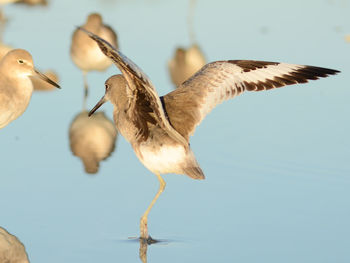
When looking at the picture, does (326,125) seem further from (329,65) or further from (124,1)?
(124,1)

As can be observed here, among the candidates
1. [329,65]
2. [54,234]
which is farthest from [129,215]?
[329,65]

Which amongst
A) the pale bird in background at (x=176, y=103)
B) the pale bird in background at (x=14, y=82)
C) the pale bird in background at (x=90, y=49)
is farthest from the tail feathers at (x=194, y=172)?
the pale bird in background at (x=90, y=49)

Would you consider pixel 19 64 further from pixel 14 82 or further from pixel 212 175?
pixel 212 175

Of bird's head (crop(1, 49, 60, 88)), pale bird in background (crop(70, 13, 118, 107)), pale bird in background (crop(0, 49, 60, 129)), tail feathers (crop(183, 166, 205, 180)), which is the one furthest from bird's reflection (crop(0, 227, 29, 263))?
pale bird in background (crop(70, 13, 118, 107))

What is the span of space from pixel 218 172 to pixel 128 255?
160cm

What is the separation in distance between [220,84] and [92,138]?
1907 mm

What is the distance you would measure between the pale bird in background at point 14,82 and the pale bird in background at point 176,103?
107cm

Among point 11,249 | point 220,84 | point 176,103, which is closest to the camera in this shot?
point 11,249

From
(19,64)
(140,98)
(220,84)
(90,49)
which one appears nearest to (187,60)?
(90,49)

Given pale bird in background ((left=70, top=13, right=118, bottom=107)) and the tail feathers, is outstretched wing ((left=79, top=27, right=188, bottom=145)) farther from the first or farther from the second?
pale bird in background ((left=70, top=13, right=118, bottom=107))

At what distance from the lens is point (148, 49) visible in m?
9.70

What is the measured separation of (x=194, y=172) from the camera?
205 inches

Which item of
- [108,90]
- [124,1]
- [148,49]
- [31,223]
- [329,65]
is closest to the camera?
[31,223]

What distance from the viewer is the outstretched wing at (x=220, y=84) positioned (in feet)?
18.0
